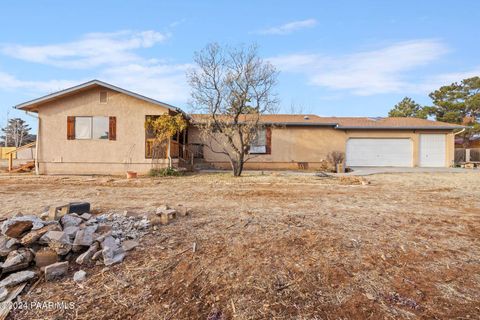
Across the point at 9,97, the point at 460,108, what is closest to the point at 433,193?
the point at 460,108

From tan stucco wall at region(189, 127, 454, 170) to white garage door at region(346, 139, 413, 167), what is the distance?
34 cm

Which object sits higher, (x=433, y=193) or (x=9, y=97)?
(x=9, y=97)

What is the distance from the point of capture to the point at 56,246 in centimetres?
307

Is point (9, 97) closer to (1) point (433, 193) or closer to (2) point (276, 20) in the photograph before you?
(2) point (276, 20)

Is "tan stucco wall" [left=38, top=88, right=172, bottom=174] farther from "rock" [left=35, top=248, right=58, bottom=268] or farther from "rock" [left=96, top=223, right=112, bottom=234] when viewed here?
"rock" [left=35, top=248, right=58, bottom=268]

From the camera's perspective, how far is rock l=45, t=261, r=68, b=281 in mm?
2729

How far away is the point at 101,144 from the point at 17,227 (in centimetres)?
1057

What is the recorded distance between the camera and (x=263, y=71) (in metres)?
12.2

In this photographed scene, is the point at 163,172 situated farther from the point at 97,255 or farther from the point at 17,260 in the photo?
the point at 17,260

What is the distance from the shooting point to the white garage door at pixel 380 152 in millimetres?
16891

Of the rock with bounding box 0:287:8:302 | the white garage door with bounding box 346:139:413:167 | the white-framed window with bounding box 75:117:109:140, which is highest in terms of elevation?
the white-framed window with bounding box 75:117:109:140

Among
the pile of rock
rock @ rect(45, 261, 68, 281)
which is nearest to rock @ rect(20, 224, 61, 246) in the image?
the pile of rock

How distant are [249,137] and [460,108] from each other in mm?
28007

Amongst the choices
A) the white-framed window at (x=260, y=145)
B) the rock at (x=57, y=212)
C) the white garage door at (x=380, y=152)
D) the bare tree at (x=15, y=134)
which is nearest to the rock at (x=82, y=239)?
the rock at (x=57, y=212)
